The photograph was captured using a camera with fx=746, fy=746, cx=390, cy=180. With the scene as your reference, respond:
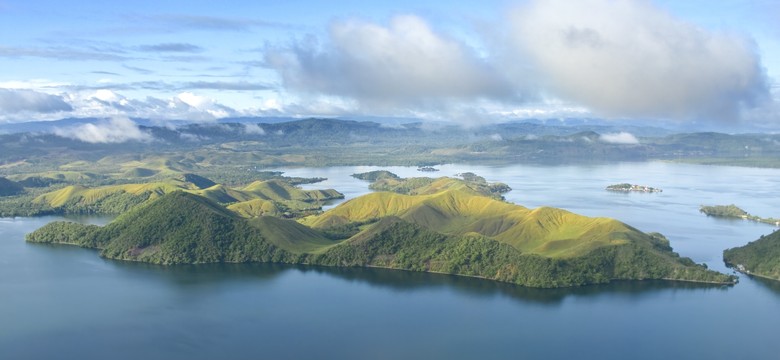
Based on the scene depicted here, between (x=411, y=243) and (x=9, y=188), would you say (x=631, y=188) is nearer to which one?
(x=411, y=243)

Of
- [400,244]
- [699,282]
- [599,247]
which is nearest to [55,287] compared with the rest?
[400,244]

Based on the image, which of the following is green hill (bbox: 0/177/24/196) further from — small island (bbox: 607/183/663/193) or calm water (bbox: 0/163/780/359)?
small island (bbox: 607/183/663/193)

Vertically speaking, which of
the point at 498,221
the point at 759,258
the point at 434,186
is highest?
the point at 434,186

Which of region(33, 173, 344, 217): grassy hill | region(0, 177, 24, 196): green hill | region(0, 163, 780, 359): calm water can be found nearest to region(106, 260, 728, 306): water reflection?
region(0, 163, 780, 359): calm water

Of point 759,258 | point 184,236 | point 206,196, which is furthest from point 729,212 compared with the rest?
point 206,196

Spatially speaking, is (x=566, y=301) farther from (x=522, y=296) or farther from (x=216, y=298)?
(x=216, y=298)

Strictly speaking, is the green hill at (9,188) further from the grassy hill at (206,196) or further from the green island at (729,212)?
the green island at (729,212)
